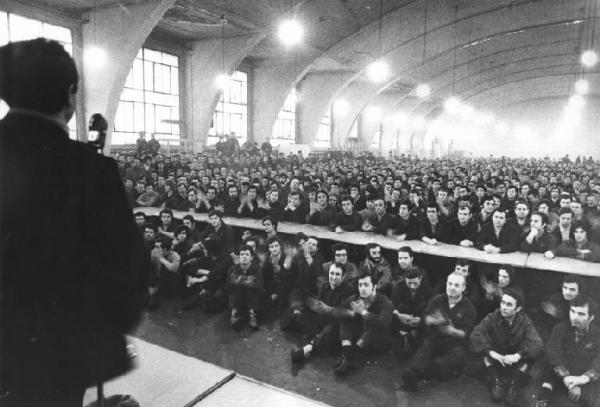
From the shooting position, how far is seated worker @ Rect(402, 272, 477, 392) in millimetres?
3969

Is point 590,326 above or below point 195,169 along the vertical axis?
below

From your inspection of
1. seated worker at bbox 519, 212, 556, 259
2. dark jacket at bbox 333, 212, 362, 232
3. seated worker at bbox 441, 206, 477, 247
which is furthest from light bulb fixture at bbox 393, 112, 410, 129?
seated worker at bbox 519, 212, 556, 259

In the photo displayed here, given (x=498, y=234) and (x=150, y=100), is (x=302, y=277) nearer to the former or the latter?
(x=498, y=234)

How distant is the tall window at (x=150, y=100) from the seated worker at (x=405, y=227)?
12.3 metres

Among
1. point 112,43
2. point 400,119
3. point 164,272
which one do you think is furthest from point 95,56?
point 400,119

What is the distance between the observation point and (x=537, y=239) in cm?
584

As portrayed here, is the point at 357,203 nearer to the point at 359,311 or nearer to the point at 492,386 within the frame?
the point at 359,311

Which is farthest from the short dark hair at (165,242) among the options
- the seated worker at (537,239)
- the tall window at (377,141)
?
the tall window at (377,141)

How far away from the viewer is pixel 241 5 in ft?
50.9

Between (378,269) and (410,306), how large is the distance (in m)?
0.74

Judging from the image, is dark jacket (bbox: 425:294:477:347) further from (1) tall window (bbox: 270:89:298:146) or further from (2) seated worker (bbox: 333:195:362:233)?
(1) tall window (bbox: 270:89:298:146)

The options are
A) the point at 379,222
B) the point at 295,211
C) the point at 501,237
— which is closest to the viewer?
the point at 501,237

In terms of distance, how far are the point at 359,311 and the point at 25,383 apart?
3571 mm

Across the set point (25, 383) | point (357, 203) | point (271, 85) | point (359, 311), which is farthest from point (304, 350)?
point (271, 85)
